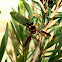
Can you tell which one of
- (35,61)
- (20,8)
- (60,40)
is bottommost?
(35,61)

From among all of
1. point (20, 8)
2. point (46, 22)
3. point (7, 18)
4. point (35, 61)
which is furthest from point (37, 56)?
point (7, 18)

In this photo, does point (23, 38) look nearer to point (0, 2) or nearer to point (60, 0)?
point (60, 0)

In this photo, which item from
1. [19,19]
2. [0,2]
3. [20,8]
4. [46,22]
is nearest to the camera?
[19,19]

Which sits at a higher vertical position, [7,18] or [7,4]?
[7,4]

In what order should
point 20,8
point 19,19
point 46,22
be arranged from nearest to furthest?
point 19,19 → point 46,22 → point 20,8

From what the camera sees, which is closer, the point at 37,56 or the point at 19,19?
the point at 19,19

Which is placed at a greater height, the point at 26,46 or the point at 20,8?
the point at 20,8

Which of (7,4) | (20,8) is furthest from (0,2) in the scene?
(20,8)

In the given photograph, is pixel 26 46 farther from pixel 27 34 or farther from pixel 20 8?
pixel 20 8

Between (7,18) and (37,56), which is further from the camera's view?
(7,18)
